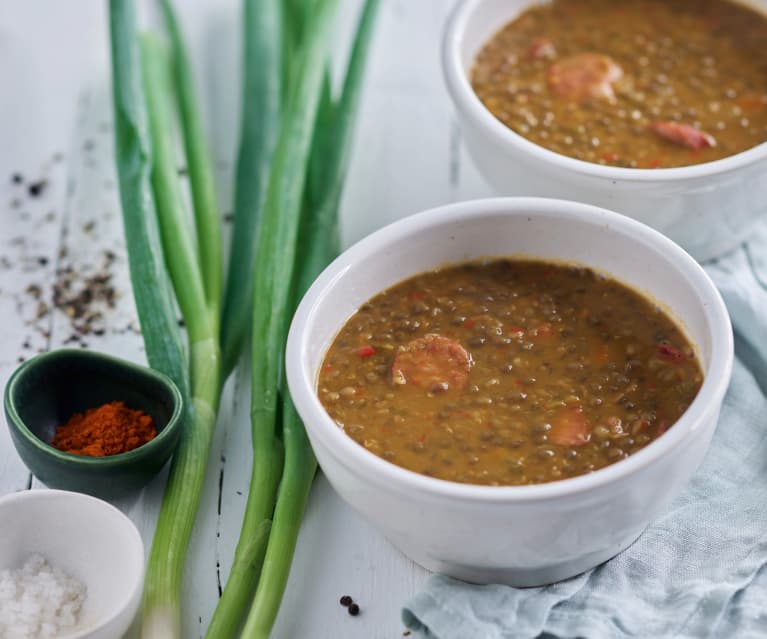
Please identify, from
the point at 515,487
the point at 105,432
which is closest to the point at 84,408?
the point at 105,432

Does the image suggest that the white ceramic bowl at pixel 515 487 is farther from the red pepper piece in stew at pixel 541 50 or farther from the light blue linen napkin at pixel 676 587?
the red pepper piece in stew at pixel 541 50

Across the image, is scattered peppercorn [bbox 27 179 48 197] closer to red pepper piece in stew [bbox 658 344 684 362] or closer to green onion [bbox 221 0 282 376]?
green onion [bbox 221 0 282 376]

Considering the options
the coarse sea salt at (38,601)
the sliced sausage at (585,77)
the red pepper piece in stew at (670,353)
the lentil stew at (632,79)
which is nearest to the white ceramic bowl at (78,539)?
the coarse sea salt at (38,601)

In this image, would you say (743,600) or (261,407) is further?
(261,407)

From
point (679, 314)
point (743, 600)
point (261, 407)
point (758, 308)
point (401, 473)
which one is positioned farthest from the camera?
point (758, 308)

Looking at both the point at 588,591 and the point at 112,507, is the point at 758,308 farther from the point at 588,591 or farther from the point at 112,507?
the point at 112,507

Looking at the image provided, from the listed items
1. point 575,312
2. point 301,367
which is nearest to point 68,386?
point 301,367

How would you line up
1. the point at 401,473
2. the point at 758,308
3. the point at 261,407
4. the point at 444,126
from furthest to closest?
the point at 444,126 → the point at 758,308 → the point at 261,407 → the point at 401,473

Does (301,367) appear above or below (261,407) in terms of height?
above
